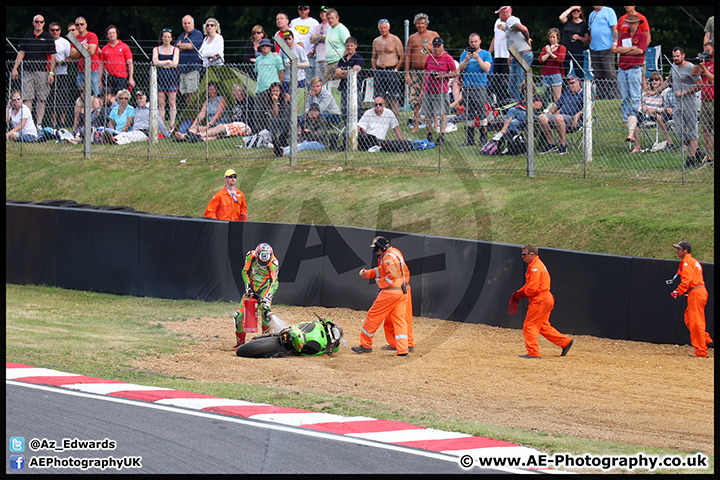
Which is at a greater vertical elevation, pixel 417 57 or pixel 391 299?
pixel 417 57

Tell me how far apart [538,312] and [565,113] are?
5385mm

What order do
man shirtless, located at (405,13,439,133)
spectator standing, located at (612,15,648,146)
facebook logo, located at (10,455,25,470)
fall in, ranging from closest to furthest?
facebook logo, located at (10,455,25,470)
spectator standing, located at (612,15,648,146)
man shirtless, located at (405,13,439,133)

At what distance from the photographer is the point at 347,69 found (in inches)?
695

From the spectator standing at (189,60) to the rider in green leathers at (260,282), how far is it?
7.37 meters

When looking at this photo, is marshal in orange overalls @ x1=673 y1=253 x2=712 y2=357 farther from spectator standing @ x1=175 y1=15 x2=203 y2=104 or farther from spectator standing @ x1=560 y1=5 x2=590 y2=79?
spectator standing @ x1=175 y1=15 x2=203 y2=104

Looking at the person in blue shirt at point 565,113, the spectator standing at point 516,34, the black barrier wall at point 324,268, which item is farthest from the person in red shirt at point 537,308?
the spectator standing at point 516,34

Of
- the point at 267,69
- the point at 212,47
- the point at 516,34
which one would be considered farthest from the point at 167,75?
the point at 516,34

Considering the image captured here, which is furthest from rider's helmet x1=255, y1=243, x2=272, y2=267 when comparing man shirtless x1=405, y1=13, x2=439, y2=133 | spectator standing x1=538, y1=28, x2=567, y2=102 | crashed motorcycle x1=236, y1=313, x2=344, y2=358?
spectator standing x1=538, y1=28, x2=567, y2=102

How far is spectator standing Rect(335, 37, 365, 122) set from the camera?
1762 centimetres

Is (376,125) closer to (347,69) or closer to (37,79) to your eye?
(347,69)

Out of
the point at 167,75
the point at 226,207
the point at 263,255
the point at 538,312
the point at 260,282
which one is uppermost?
the point at 167,75

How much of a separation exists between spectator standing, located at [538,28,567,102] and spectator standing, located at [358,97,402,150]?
9.56 feet

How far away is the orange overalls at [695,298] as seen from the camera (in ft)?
38.9
